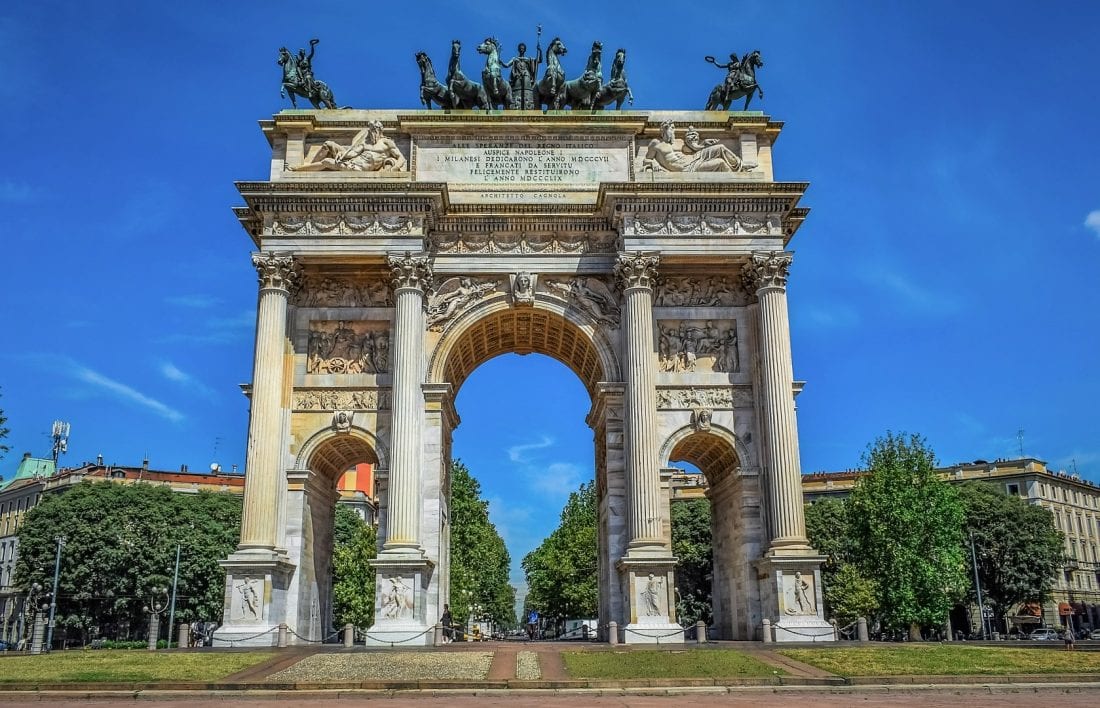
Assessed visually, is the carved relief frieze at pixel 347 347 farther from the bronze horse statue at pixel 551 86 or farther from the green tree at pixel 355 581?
the green tree at pixel 355 581

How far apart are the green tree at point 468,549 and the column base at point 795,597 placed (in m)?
27.6

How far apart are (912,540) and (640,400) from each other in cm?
2592

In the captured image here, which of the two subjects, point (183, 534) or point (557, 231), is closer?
point (557, 231)

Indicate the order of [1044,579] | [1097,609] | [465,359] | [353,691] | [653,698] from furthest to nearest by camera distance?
[1097,609], [1044,579], [465,359], [353,691], [653,698]

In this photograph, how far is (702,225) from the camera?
34.8m

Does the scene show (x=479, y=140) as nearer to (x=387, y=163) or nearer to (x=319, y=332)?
(x=387, y=163)

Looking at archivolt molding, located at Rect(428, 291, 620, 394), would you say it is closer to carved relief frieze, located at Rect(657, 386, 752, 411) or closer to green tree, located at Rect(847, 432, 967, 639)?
carved relief frieze, located at Rect(657, 386, 752, 411)

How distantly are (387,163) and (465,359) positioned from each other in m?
8.19

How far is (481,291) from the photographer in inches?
1405

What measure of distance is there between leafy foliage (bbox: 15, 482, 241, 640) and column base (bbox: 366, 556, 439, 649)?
3861cm

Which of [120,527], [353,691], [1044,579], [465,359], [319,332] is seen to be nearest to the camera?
[353,691]

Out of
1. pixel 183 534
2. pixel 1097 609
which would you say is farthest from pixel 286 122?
pixel 1097 609

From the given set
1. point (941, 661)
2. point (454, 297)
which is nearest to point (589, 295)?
point (454, 297)

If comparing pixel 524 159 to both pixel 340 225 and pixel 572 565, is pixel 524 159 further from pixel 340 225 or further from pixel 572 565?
pixel 572 565
